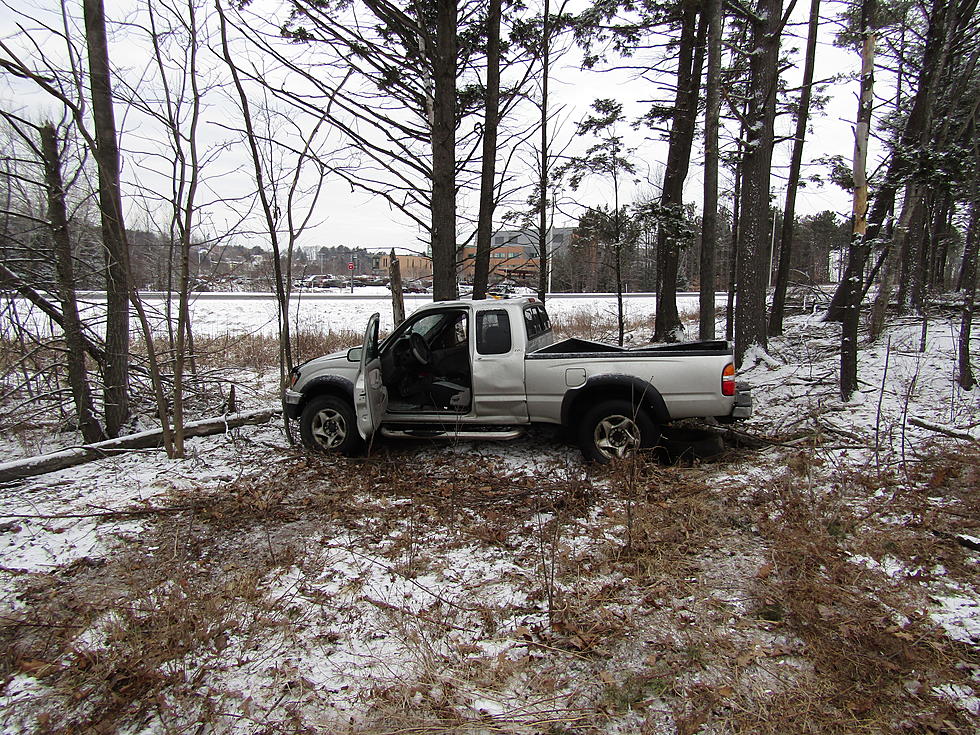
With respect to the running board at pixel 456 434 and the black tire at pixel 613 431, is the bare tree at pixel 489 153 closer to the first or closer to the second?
the running board at pixel 456 434

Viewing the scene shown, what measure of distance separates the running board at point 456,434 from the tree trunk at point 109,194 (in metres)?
3.68

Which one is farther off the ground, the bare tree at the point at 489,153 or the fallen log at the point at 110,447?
the bare tree at the point at 489,153

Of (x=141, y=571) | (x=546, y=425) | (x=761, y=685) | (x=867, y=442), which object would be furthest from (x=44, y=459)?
(x=867, y=442)

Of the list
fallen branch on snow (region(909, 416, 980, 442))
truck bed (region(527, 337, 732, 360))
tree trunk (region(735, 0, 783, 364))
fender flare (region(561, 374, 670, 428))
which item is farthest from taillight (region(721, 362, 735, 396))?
tree trunk (region(735, 0, 783, 364))

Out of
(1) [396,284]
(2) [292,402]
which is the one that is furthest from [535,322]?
(1) [396,284]

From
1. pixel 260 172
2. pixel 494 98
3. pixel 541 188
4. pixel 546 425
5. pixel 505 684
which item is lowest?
pixel 505 684

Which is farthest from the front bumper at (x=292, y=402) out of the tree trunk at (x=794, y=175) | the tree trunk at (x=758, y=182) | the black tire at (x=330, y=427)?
the tree trunk at (x=794, y=175)

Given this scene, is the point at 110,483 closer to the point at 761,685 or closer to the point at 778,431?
the point at 761,685

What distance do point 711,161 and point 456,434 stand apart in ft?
24.6

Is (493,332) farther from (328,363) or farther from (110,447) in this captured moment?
(110,447)

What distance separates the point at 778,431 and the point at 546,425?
9.55ft

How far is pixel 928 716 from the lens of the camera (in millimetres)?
2395

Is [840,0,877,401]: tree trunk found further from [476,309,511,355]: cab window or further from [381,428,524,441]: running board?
[381,428,524,441]: running board

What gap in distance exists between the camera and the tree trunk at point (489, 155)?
10.4 meters
